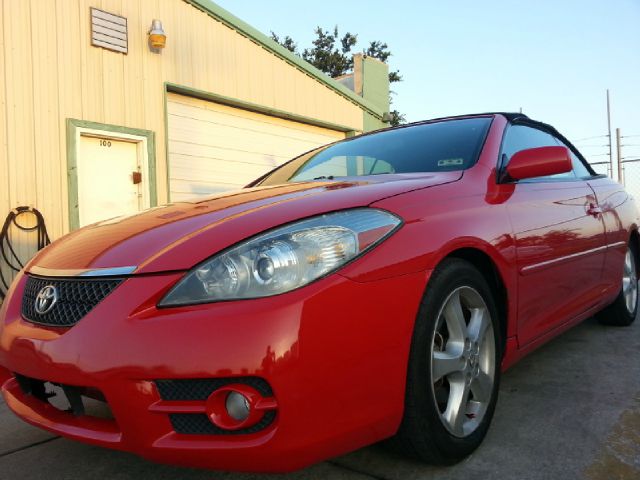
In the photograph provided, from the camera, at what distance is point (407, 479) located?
1.70m

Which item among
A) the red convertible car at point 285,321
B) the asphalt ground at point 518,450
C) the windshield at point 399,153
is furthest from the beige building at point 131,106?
the red convertible car at point 285,321

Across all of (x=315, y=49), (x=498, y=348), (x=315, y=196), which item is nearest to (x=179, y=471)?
(x=315, y=196)

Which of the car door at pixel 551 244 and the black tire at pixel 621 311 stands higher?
the car door at pixel 551 244

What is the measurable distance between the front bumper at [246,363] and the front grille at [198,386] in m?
0.02

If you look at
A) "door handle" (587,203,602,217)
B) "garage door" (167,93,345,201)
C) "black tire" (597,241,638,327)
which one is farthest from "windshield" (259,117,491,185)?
"garage door" (167,93,345,201)

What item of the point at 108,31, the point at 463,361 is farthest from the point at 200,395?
the point at 108,31

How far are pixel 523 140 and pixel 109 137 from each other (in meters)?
4.98

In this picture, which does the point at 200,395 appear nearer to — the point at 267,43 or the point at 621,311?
the point at 621,311

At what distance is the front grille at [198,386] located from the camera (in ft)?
4.43

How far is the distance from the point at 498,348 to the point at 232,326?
116 cm

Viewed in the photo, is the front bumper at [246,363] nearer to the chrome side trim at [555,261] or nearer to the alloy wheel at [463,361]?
the alloy wheel at [463,361]

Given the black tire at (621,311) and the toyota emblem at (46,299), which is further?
the black tire at (621,311)

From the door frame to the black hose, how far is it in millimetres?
307

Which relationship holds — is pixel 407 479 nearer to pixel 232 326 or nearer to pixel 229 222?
pixel 232 326
